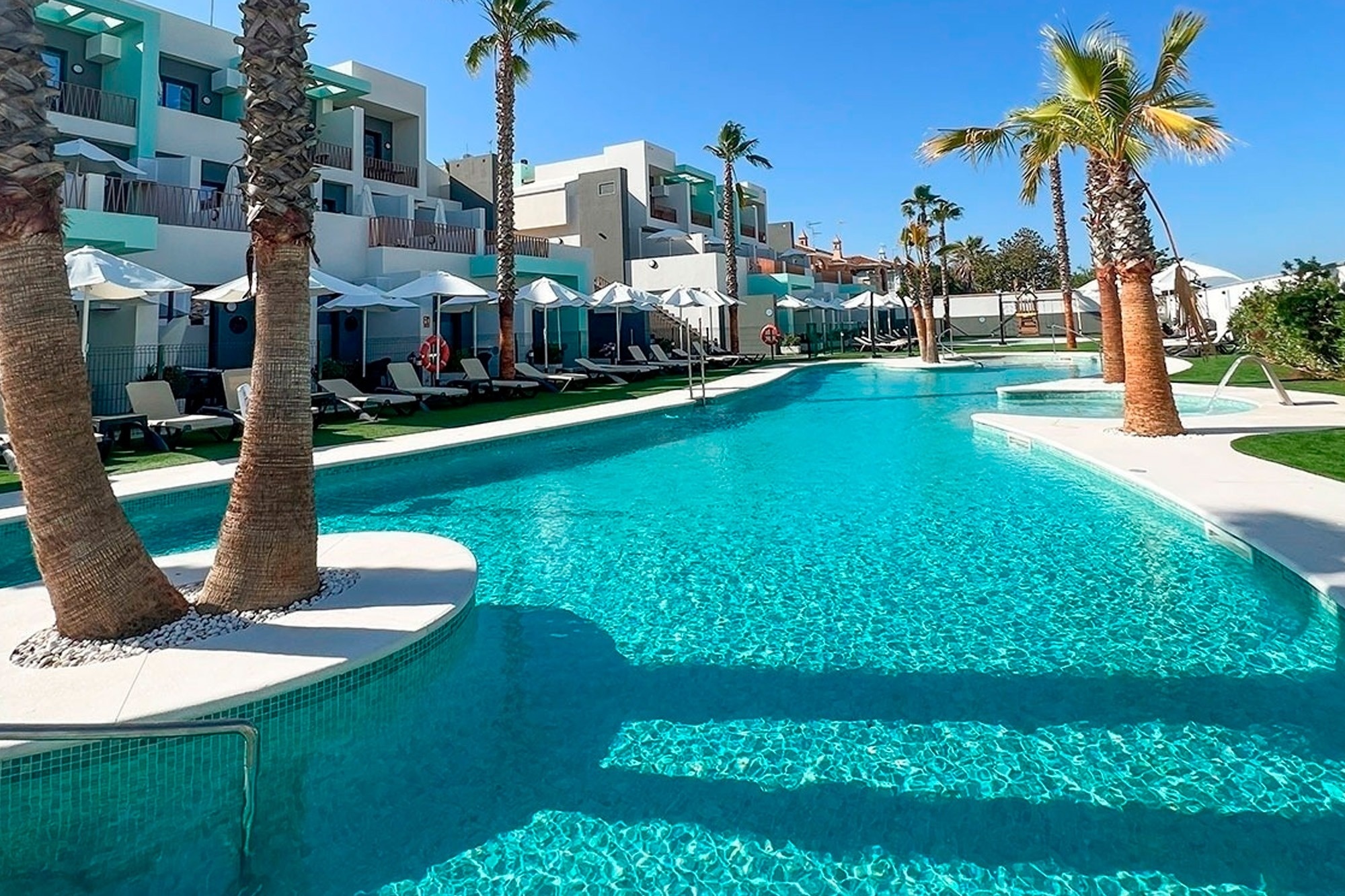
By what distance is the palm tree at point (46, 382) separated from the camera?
3.95 metres

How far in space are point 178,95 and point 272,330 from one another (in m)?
23.6

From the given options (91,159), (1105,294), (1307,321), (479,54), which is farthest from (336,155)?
(1307,321)

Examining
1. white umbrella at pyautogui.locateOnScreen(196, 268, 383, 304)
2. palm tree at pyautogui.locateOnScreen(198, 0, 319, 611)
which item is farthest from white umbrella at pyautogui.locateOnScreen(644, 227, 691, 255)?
palm tree at pyautogui.locateOnScreen(198, 0, 319, 611)

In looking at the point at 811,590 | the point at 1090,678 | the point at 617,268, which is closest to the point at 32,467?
the point at 811,590

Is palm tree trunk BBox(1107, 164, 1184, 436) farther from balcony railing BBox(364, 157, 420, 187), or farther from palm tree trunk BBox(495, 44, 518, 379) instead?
balcony railing BBox(364, 157, 420, 187)

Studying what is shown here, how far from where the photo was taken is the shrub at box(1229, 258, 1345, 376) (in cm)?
1642

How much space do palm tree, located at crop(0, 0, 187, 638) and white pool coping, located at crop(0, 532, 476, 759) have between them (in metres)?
0.48

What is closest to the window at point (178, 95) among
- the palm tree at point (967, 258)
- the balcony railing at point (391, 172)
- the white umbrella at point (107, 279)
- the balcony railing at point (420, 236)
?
the balcony railing at point (391, 172)

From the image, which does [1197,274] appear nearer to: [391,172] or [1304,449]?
[1304,449]

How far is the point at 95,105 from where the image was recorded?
63.2 ft

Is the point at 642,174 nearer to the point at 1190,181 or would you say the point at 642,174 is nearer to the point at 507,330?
the point at 507,330

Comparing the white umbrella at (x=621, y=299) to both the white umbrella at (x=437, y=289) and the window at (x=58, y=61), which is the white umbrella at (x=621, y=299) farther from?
the window at (x=58, y=61)

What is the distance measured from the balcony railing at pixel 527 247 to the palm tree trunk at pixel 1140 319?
62.5 feet

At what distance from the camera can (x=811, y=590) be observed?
605 centimetres
